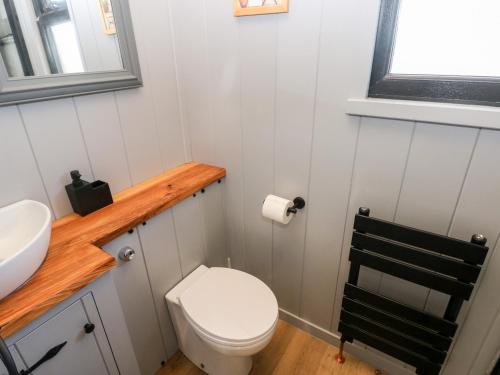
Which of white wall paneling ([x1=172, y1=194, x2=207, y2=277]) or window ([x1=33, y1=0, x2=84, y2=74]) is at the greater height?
window ([x1=33, y1=0, x2=84, y2=74])

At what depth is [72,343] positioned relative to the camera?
0.87m

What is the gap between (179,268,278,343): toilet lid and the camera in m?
1.12

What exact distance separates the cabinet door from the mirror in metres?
0.70

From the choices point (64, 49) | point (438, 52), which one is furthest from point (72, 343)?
point (438, 52)

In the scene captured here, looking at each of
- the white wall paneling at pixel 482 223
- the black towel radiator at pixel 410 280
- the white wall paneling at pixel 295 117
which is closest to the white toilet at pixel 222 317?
the white wall paneling at pixel 295 117

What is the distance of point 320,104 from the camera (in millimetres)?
1130

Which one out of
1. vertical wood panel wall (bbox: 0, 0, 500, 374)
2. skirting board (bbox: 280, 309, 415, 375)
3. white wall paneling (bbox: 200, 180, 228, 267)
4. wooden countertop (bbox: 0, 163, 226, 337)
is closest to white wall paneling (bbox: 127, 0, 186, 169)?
vertical wood panel wall (bbox: 0, 0, 500, 374)

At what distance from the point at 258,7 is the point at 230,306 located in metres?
1.20

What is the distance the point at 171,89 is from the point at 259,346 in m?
1.22

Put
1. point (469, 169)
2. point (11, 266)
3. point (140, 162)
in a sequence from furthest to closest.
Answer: point (140, 162) < point (469, 169) < point (11, 266)

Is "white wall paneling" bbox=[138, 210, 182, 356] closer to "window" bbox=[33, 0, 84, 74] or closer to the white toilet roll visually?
the white toilet roll

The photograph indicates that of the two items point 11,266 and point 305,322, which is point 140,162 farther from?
point 305,322

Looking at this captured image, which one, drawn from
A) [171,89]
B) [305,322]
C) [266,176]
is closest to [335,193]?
[266,176]

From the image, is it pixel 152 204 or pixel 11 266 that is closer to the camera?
pixel 11 266
